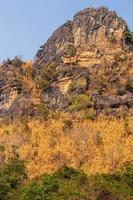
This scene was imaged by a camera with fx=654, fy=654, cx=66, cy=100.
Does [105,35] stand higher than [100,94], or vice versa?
[105,35]

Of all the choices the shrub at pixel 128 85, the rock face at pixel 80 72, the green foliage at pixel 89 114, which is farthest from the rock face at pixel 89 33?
the green foliage at pixel 89 114

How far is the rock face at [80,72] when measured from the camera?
52750 millimetres

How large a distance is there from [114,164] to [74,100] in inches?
419

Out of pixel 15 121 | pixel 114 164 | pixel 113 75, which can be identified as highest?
pixel 113 75

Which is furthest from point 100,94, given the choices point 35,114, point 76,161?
point 76,161

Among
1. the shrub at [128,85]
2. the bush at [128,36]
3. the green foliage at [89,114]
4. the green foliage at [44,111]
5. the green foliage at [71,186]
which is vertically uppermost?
the bush at [128,36]

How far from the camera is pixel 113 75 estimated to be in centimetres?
5391

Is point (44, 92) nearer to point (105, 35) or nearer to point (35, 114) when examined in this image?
point (35, 114)

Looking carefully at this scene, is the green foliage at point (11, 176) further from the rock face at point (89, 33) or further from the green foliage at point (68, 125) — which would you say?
the rock face at point (89, 33)

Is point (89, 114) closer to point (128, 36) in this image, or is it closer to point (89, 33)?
point (89, 33)

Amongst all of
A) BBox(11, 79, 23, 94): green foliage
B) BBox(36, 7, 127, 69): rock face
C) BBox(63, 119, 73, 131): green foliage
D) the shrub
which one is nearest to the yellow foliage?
BBox(63, 119, 73, 131): green foliage

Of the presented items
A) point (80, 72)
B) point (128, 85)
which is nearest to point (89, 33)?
point (80, 72)

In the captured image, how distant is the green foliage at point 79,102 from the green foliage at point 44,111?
6.44 feet

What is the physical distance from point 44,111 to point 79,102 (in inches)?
115
